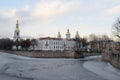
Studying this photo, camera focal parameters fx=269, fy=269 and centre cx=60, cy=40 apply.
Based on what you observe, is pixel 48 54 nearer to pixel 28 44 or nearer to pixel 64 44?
pixel 28 44

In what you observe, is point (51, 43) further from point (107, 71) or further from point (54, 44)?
point (107, 71)

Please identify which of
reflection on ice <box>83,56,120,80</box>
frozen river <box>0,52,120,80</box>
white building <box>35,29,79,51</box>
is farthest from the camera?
white building <box>35,29,79,51</box>

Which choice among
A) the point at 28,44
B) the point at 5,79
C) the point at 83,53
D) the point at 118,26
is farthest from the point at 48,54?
the point at 5,79

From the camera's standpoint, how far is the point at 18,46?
483 ft

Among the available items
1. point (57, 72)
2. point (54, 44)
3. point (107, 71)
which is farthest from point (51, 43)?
point (57, 72)

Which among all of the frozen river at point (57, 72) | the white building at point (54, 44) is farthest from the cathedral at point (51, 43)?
the frozen river at point (57, 72)

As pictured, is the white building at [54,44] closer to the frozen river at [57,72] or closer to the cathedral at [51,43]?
the cathedral at [51,43]

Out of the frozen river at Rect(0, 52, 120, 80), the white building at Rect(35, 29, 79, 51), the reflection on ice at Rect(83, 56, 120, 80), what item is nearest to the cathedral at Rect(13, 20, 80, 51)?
the white building at Rect(35, 29, 79, 51)

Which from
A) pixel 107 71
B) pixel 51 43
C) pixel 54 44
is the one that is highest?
pixel 51 43

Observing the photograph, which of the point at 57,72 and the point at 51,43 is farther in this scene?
the point at 51,43

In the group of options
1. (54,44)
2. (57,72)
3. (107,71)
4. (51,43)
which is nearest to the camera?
(57,72)

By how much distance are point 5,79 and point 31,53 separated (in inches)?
2565

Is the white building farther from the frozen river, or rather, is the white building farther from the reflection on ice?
the reflection on ice

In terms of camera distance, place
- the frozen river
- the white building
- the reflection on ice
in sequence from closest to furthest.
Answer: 1. the frozen river
2. the reflection on ice
3. the white building
